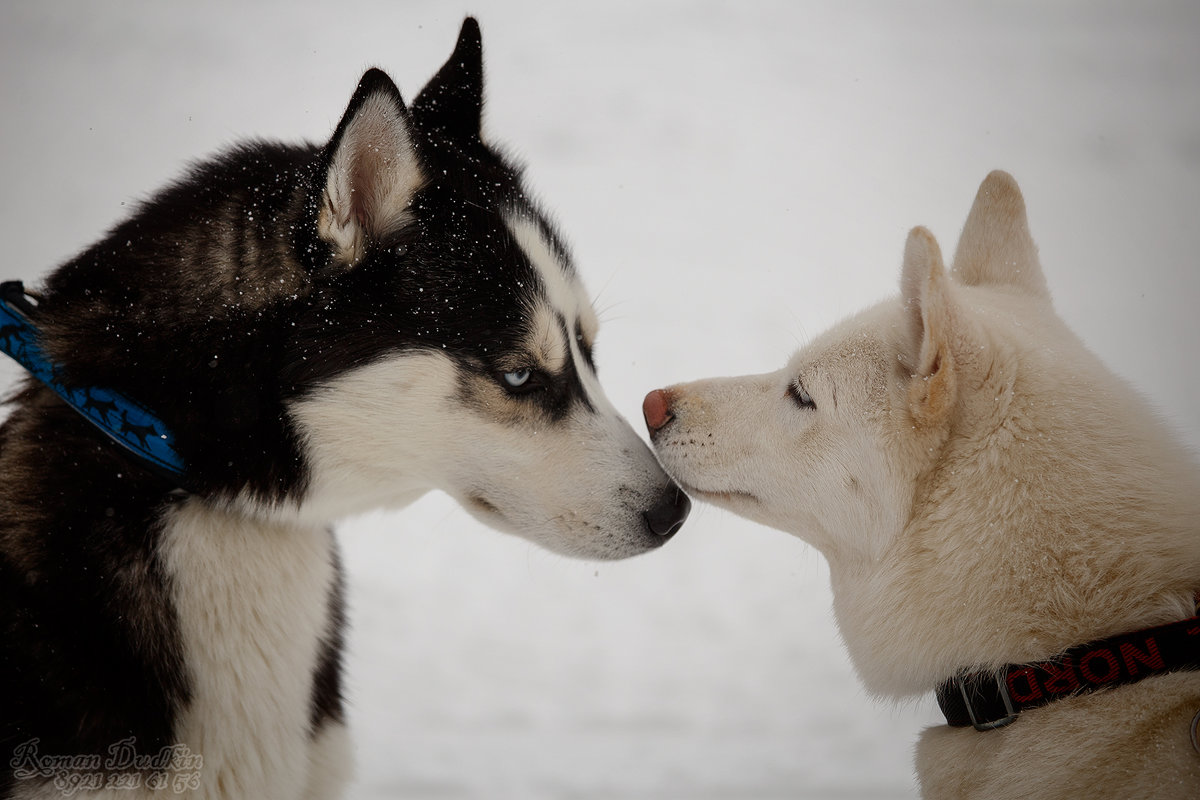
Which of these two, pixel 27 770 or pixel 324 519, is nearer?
pixel 27 770

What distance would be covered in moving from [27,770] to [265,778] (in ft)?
1.57

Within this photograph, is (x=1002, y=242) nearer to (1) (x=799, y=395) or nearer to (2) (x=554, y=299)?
(1) (x=799, y=395)

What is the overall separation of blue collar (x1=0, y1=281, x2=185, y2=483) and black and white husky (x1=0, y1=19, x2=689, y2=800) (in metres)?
0.02

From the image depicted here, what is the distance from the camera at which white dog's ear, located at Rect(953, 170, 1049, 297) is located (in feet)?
7.09

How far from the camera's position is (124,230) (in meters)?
1.84

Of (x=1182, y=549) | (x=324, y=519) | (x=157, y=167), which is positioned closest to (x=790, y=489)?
(x=1182, y=549)

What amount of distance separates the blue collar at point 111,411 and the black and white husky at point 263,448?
23 mm

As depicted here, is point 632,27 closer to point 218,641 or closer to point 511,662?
point 511,662

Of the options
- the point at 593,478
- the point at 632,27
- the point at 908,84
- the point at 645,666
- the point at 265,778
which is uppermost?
the point at 632,27

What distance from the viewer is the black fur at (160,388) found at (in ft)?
5.41

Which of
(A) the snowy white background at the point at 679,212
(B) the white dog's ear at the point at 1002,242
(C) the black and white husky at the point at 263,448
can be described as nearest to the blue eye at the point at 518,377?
(C) the black and white husky at the point at 263,448

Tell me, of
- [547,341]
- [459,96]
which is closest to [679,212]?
[459,96]

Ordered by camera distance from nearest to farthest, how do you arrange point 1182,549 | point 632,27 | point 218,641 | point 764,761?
point 1182,549, point 218,641, point 764,761, point 632,27

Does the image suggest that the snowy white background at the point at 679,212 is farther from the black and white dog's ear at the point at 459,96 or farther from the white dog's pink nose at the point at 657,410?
the white dog's pink nose at the point at 657,410
